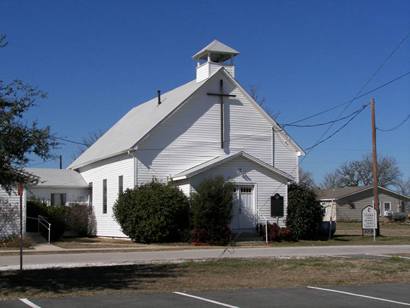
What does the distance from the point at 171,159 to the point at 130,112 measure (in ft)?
39.1

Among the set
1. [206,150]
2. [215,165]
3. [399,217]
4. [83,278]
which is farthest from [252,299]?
[399,217]

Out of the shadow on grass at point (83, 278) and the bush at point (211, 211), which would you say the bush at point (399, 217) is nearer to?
the bush at point (211, 211)

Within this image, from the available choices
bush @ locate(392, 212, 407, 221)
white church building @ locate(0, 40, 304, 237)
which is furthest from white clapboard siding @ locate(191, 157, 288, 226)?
bush @ locate(392, 212, 407, 221)

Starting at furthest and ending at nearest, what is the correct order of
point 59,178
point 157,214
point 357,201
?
1. point 357,201
2. point 59,178
3. point 157,214

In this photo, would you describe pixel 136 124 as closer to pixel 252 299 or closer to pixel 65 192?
pixel 65 192

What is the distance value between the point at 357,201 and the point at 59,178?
4302cm

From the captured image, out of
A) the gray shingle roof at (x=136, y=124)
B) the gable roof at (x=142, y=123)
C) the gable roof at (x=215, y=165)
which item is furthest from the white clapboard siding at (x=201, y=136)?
the gable roof at (x=215, y=165)

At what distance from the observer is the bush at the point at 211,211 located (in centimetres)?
3038

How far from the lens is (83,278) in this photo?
1545cm

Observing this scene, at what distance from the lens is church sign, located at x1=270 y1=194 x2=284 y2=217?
108ft

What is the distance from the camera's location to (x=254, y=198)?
3319cm

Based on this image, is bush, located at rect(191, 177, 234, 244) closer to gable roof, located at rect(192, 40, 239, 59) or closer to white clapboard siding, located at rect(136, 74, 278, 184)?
white clapboard siding, located at rect(136, 74, 278, 184)

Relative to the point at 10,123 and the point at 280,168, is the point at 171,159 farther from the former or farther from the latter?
the point at 10,123

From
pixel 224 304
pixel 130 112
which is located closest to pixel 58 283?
pixel 224 304
